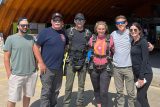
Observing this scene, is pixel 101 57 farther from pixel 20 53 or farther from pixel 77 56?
pixel 20 53

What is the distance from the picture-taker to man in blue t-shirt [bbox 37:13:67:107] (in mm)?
5738

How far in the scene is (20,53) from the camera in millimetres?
5465

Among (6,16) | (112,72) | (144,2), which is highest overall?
(144,2)

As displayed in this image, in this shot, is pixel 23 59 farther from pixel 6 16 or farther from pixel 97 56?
pixel 6 16

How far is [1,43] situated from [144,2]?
15.7m

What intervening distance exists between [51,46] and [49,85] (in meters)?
0.82

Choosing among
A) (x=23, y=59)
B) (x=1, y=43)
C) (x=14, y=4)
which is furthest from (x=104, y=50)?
(x=14, y=4)

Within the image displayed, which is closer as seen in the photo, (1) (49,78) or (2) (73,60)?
(1) (49,78)

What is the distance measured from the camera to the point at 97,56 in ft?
19.8

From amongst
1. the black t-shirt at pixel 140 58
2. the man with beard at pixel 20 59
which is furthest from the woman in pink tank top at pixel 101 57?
the man with beard at pixel 20 59

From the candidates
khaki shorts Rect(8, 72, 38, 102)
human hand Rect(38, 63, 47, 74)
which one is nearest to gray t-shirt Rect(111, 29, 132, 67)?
human hand Rect(38, 63, 47, 74)

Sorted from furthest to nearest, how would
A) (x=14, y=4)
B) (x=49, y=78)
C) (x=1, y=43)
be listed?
(x=14, y=4), (x=1, y=43), (x=49, y=78)

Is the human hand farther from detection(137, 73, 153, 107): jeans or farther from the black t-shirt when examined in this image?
detection(137, 73, 153, 107): jeans

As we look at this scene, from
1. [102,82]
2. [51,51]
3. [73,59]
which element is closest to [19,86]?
[51,51]
